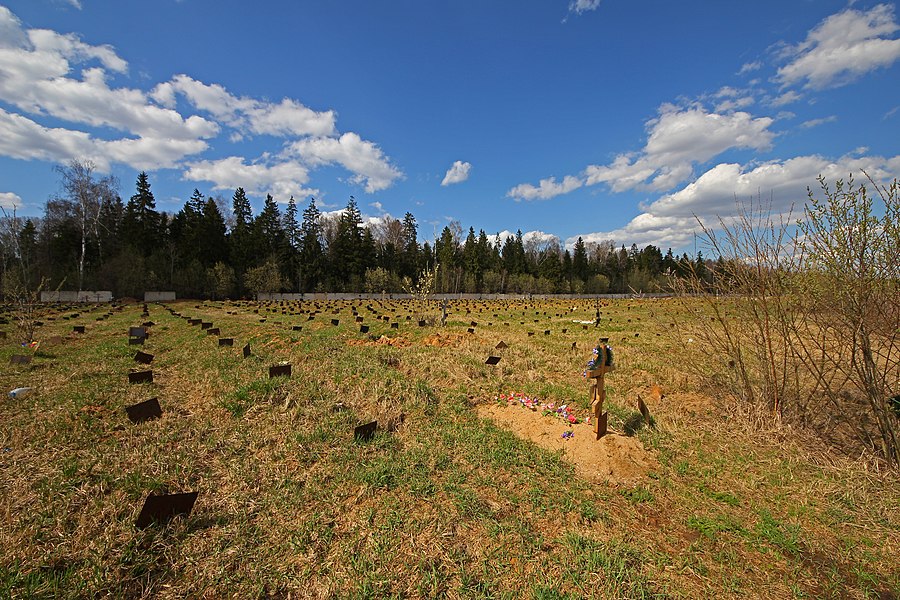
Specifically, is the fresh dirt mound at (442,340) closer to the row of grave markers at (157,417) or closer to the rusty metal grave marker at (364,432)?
the row of grave markers at (157,417)

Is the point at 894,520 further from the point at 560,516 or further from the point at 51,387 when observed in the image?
the point at 51,387

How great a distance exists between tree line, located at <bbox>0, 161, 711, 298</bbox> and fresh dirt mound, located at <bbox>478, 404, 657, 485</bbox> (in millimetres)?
22507

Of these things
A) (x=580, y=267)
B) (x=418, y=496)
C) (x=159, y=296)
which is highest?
(x=580, y=267)

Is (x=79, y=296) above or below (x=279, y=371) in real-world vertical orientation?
above

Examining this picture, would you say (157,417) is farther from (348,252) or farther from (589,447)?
(348,252)

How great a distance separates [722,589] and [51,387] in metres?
9.79

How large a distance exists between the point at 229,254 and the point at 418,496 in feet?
167

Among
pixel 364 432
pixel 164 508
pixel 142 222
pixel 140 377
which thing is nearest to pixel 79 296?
pixel 142 222

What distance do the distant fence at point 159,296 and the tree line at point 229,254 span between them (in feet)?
3.28

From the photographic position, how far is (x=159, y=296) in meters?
36.1

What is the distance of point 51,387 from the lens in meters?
6.26

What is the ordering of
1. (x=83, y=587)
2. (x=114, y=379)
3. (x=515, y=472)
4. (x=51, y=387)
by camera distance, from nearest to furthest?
(x=83, y=587) → (x=515, y=472) → (x=51, y=387) → (x=114, y=379)

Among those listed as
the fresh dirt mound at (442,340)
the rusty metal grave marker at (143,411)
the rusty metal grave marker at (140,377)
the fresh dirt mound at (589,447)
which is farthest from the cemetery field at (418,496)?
the fresh dirt mound at (442,340)

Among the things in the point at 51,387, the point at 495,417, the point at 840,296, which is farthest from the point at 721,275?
the point at 51,387
